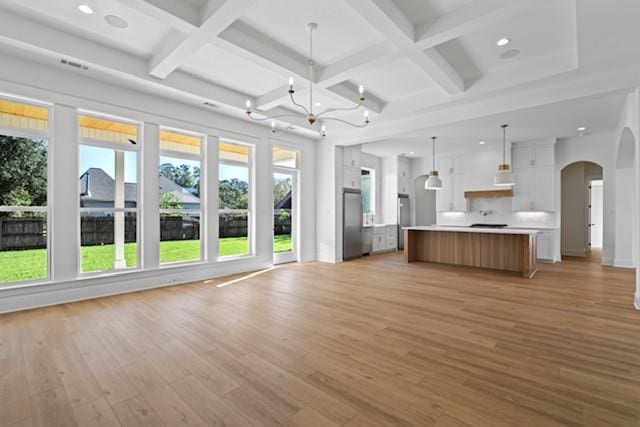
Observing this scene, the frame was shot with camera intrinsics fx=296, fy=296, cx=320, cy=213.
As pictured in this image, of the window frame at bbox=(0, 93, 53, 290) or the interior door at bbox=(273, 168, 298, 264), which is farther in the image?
the interior door at bbox=(273, 168, 298, 264)

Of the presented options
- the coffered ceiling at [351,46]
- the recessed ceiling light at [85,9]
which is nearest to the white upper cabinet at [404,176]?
the coffered ceiling at [351,46]

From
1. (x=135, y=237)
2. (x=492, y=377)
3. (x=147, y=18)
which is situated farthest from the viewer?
(x=135, y=237)

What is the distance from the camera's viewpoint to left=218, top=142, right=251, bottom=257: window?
602cm

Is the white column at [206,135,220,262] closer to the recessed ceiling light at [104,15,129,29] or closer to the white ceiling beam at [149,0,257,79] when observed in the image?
the white ceiling beam at [149,0,257,79]

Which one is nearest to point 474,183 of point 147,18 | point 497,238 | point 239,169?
point 497,238

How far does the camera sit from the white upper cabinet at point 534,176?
744 cm

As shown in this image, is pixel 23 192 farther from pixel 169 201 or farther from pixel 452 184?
pixel 452 184

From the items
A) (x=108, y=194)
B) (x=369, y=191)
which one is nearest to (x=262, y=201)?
(x=108, y=194)

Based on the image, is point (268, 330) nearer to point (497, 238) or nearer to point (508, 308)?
point (508, 308)

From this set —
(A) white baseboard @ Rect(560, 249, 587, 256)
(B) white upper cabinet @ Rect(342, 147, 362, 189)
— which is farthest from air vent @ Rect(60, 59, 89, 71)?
(A) white baseboard @ Rect(560, 249, 587, 256)

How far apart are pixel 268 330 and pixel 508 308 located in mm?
3004

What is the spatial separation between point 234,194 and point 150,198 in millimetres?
1657

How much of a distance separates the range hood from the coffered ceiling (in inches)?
146

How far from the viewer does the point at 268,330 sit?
120 inches
